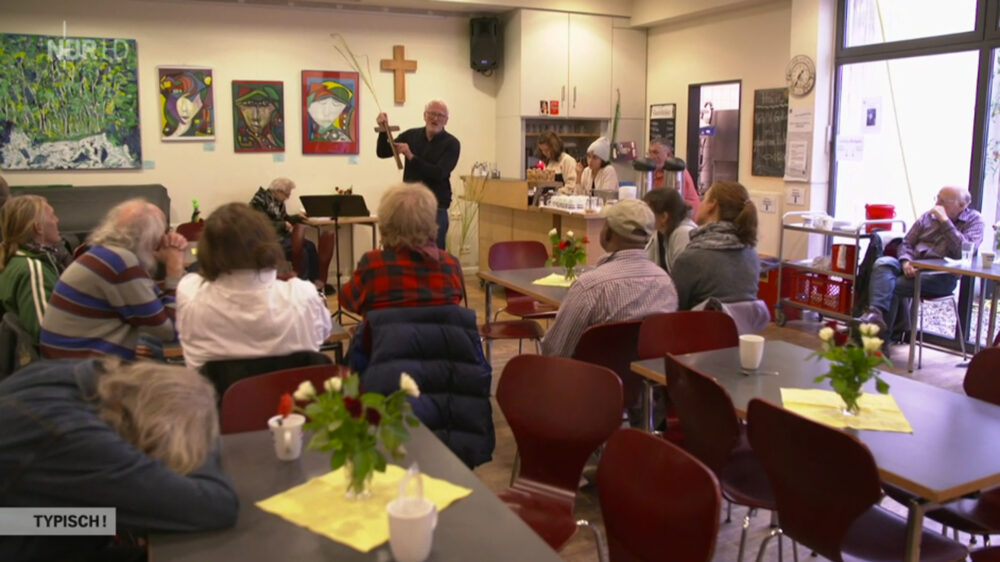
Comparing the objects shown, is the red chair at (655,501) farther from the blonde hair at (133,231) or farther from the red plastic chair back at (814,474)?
the blonde hair at (133,231)

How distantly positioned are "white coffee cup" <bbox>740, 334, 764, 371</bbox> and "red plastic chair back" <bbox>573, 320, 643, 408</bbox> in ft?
1.54

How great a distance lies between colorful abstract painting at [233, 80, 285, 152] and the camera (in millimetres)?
7824

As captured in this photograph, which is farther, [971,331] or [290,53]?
[290,53]

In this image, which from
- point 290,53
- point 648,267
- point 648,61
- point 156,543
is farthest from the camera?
point 648,61

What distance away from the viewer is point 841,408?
2.35m

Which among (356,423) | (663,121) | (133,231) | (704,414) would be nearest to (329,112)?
(663,121)

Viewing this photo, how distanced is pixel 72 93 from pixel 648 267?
6.11 meters

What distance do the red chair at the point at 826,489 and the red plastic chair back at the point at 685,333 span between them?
3.08ft

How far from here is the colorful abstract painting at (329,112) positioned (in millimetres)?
8086

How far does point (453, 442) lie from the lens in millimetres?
2779

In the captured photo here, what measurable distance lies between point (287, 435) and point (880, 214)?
564 centimetres

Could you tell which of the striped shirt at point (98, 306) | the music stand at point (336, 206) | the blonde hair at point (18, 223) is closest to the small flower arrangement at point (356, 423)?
the striped shirt at point (98, 306)

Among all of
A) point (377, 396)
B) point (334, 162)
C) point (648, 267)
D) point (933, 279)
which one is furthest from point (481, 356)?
point (334, 162)

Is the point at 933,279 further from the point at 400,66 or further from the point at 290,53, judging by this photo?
the point at 290,53
